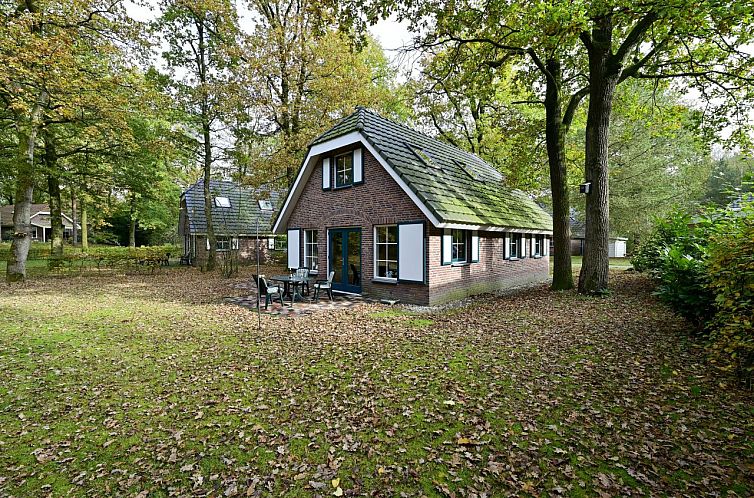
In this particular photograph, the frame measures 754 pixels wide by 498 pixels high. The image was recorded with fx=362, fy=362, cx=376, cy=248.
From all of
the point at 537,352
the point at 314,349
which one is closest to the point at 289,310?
the point at 314,349

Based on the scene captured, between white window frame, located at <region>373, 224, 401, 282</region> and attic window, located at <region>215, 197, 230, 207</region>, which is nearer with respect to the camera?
white window frame, located at <region>373, 224, 401, 282</region>

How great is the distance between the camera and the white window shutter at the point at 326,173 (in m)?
13.9

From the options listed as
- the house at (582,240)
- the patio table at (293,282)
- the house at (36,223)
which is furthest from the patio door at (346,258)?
the house at (36,223)

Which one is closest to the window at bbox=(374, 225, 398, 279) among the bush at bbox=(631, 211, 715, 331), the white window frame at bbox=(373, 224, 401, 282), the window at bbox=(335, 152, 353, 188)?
the white window frame at bbox=(373, 224, 401, 282)

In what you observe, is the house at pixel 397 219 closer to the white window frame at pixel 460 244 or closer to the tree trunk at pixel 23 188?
the white window frame at pixel 460 244

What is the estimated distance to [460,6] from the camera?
28.7 feet

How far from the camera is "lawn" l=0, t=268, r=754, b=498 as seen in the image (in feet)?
10.6

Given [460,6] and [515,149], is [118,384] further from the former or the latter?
[515,149]

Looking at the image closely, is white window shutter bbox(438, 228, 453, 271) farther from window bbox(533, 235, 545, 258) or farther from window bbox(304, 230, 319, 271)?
window bbox(533, 235, 545, 258)

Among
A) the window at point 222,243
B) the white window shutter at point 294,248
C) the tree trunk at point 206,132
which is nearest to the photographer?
the white window shutter at point 294,248

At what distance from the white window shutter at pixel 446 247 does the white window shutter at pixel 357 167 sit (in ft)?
11.4

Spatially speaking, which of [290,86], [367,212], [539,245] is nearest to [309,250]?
[367,212]

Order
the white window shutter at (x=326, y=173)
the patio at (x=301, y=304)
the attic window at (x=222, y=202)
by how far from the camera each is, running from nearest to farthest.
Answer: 1. the patio at (x=301, y=304)
2. the white window shutter at (x=326, y=173)
3. the attic window at (x=222, y=202)

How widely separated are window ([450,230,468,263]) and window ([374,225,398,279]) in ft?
6.06
